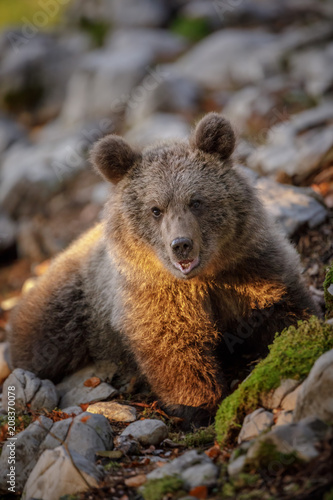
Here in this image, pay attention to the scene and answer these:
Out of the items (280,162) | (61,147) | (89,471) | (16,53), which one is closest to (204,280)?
(89,471)

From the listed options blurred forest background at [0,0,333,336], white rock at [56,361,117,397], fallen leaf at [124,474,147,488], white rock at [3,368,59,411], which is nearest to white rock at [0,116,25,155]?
blurred forest background at [0,0,333,336]

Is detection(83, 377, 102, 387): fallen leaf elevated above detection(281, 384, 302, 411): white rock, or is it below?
below

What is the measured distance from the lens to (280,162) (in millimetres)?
7711

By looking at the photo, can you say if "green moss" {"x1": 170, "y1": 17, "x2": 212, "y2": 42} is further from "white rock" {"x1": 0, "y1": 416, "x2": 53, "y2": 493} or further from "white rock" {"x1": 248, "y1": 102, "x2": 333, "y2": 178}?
"white rock" {"x1": 0, "y1": 416, "x2": 53, "y2": 493}

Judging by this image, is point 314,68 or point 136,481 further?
point 314,68

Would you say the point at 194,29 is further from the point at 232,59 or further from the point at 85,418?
the point at 85,418

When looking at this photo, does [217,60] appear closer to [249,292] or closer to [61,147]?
[61,147]

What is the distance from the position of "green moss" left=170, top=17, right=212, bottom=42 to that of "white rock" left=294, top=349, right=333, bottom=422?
62.7 feet

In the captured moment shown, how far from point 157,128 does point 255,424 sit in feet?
34.0

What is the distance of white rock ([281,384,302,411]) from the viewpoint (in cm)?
341


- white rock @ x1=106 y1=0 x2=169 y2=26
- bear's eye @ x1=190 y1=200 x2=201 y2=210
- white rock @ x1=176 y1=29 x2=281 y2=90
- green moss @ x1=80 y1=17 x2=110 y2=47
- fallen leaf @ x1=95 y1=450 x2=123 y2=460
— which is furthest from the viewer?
green moss @ x1=80 y1=17 x2=110 y2=47

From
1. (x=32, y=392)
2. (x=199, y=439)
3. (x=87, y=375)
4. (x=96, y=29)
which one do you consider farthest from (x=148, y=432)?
(x=96, y=29)

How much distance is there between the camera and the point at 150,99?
14.6 m

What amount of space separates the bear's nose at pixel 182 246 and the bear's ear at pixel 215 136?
3.43ft
